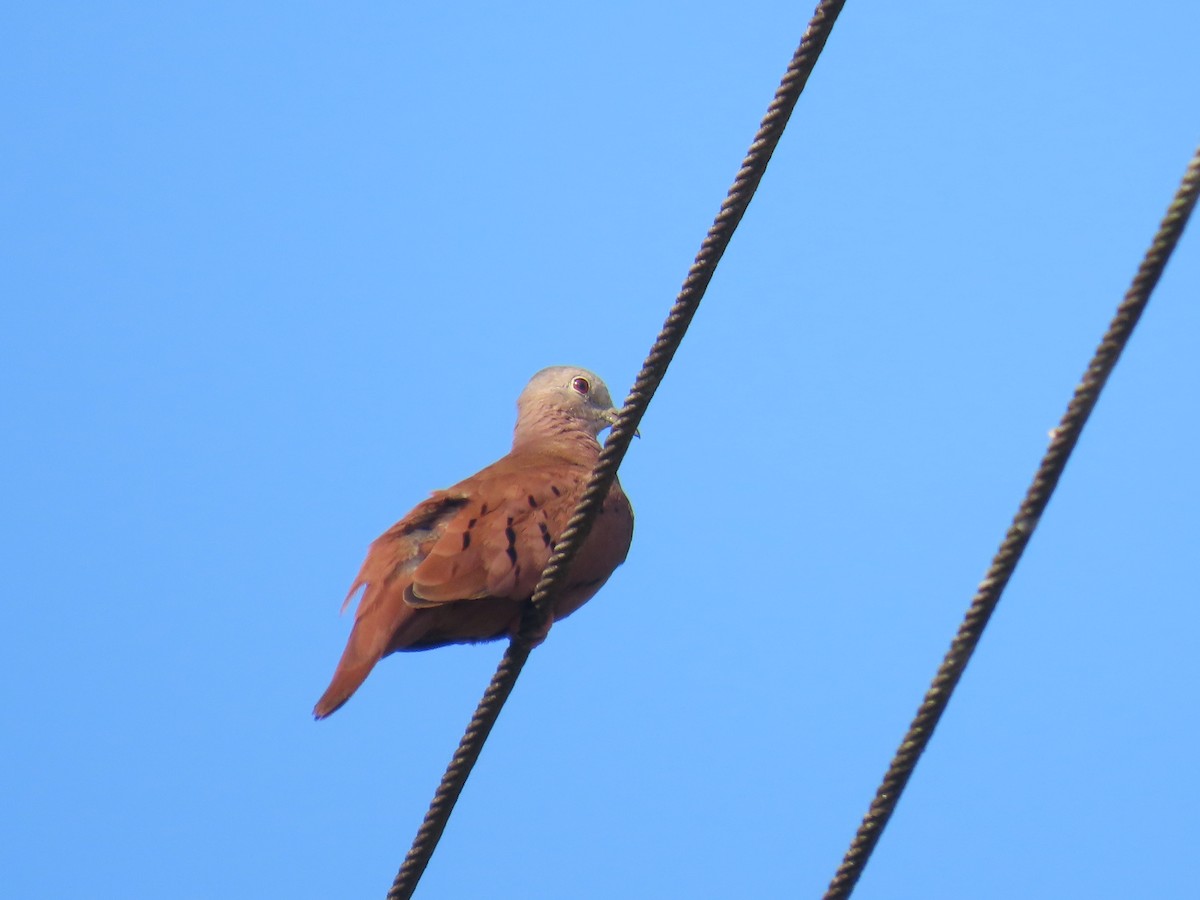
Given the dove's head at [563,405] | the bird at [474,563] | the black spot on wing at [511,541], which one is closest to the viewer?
the bird at [474,563]

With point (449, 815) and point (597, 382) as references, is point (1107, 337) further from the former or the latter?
point (597, 382)

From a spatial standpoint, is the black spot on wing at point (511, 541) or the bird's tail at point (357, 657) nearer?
the bird's tail at point (357, 657)

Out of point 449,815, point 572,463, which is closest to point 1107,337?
point 449,815

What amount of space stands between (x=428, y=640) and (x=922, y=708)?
242cm

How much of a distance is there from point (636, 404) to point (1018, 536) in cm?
105

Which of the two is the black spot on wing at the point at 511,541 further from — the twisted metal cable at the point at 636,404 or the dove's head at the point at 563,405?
the dove's head at the point at 563,405

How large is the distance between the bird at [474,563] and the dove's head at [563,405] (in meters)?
0.98

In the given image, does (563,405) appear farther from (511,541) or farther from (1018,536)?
(1018,536)

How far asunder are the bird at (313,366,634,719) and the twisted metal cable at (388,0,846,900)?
429 millimetres

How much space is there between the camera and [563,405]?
661cm

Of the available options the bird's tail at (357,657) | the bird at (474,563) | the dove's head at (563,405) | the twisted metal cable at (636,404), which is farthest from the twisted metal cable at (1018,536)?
the dove's head at (563,405)

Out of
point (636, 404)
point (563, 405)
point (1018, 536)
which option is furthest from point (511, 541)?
point (1018, 536)

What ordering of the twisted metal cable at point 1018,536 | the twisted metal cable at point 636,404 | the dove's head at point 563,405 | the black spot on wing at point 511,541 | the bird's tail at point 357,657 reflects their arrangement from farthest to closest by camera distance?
the dove's head at point 563,405
the black spot on wing at point 511,541
the bird's tail at point 357,657
the twisted metal cable at point 636,404
the twisted metal cable at point 1018,536

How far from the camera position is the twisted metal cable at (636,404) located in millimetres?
2904
